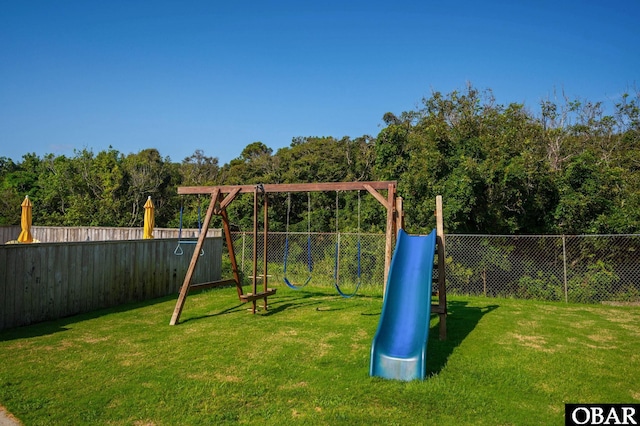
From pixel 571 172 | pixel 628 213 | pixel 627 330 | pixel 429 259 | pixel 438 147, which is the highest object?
pixel 438 147

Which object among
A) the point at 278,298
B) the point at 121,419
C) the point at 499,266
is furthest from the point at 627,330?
the point at 121,419

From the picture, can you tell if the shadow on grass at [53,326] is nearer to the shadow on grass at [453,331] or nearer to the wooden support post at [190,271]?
the wooden support post at [190,271]

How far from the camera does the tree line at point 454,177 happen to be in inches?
494

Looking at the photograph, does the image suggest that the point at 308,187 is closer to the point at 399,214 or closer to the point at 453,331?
the point at 399,214

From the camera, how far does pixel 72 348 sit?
595cm

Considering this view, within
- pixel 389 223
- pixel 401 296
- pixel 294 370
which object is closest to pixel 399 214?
pixel 389 223

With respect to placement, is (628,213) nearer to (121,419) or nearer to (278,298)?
(278,298)

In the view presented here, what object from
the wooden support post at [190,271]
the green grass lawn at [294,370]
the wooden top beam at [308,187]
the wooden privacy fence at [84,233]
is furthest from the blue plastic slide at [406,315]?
the wooden privacy fence at [84,233]

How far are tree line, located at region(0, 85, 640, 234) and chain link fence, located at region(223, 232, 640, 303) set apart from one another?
58 cm

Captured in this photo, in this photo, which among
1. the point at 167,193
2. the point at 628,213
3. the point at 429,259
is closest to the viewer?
the point at 429,259

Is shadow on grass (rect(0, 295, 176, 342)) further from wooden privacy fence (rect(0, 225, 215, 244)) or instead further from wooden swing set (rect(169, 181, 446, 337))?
wooden privacy fence (rect(0, 225, 215, 244))

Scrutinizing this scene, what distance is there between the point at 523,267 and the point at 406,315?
322 inches

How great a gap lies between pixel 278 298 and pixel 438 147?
7479 millimetres

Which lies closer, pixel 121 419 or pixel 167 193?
pixel 121 419
